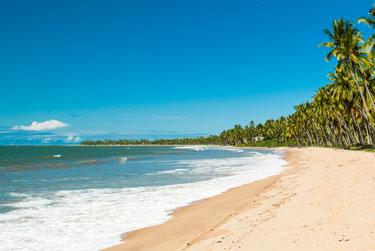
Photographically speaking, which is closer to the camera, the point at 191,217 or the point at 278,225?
the point at 278,225

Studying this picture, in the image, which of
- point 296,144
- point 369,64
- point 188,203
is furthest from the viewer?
point 296,144

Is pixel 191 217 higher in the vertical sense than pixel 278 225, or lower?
lower

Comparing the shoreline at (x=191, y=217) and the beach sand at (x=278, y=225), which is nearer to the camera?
the beach sand at (x=278, y=225)

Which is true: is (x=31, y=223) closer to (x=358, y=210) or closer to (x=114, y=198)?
(x=114, y=198)

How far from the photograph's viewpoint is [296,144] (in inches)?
5492

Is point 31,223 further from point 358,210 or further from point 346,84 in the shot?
point 346,84

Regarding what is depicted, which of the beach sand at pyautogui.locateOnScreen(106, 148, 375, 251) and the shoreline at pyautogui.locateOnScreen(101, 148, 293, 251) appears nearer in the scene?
the beach sand at pyautogui.locateOnScreen(106, 148, 375, 251)

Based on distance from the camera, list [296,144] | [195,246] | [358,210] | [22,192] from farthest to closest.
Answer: [296,144] < [22,192] < [358,210] < [195,246]

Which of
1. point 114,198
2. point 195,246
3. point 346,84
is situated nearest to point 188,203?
point 114,198

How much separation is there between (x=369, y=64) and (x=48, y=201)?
126 feet

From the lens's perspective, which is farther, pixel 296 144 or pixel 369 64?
pixel 296 144

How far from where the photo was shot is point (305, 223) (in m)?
11.4

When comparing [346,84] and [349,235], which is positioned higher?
[346,84]

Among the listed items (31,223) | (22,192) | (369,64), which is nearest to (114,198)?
(31,223)
